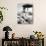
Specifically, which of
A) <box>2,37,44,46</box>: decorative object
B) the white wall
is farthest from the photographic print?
<box>2,37,44,46</box>: decorative object

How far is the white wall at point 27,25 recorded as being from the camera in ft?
15.7

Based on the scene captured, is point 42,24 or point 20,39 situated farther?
point 42,24

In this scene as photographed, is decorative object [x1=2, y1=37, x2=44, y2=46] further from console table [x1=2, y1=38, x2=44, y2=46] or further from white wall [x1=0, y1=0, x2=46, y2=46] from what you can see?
white wall [x1=0, y1=0, x2=46, y2=46]

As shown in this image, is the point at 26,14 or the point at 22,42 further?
the point at 26,14

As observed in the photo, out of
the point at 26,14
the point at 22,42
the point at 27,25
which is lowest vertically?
the point at 22,42

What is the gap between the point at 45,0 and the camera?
4828mm

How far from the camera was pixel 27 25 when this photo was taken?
15.8ft

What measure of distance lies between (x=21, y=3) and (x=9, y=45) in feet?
4.13

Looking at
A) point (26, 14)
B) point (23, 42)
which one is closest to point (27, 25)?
point (26, 14)

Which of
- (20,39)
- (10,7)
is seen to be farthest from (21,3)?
(20,39)

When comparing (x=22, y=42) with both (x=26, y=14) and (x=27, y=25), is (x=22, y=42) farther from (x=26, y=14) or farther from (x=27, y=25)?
(x=26, y=14)

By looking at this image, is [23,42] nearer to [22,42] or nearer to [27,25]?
[22,42]

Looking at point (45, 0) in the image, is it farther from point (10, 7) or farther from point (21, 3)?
point (10, 7)

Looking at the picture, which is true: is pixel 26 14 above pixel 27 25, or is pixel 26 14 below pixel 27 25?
above
